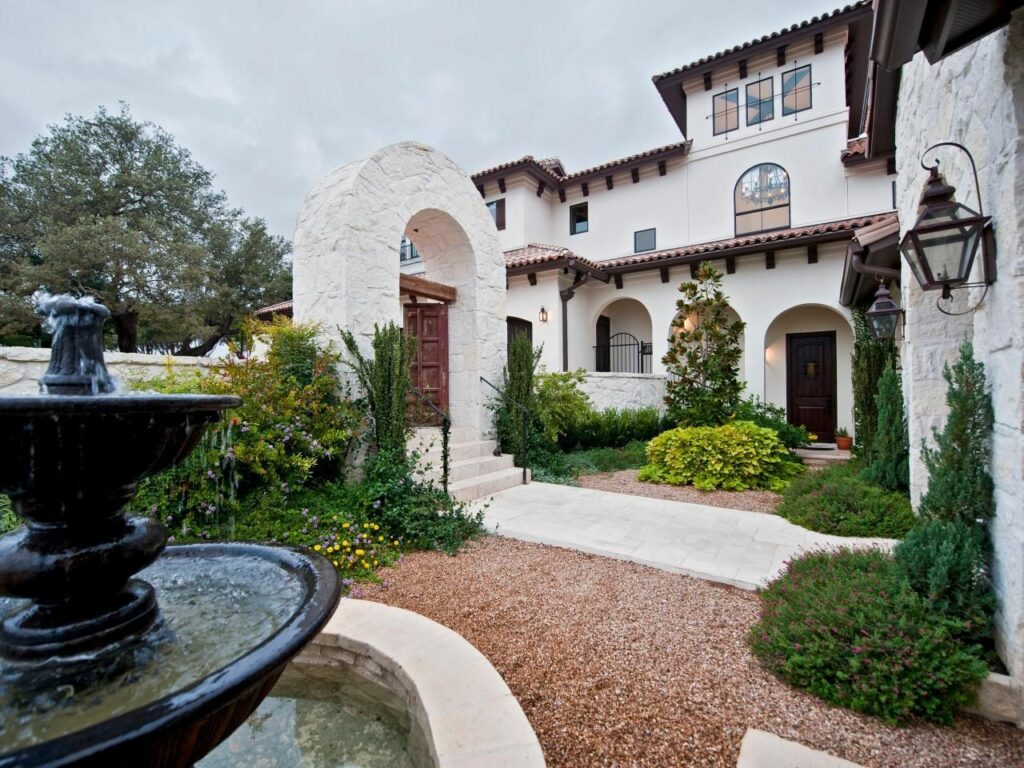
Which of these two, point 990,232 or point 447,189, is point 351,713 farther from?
point 447,189

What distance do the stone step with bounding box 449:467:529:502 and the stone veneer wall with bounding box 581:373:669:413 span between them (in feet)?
11.8

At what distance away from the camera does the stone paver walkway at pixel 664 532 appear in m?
3.53

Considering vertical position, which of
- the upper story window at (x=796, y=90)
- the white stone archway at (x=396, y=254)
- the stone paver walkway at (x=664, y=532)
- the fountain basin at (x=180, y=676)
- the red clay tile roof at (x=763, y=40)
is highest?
the red clay tile roof at (x=763, y=40)

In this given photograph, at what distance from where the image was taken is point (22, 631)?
126 centimetres

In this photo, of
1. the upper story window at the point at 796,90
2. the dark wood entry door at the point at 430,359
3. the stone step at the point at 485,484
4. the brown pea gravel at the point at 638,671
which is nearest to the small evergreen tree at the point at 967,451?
the brown pea gravel at the point at 638,671

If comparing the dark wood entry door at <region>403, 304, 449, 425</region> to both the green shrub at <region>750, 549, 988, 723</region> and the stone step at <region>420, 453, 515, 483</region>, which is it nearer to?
the stone step at <region>420, 453, 515, 483</region>

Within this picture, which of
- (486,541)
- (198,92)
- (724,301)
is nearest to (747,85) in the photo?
(724,301)

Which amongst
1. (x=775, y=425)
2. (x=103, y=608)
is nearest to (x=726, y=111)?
(x=775, y=425)

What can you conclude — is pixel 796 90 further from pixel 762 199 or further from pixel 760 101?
pixel 762 199

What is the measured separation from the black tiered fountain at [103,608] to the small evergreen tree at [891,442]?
18.8ft

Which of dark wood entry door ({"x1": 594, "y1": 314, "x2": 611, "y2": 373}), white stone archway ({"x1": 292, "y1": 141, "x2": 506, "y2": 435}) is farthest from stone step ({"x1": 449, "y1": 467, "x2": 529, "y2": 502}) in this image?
dark wood entry door ({"x1": 594, "y1": 314, "x2": 611, "y2": 373})

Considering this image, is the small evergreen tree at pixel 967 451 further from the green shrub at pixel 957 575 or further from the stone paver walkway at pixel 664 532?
the stone paver walkway at pixel 664 532

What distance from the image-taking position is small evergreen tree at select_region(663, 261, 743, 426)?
815 centimetres

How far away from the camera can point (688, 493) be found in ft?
20.0
